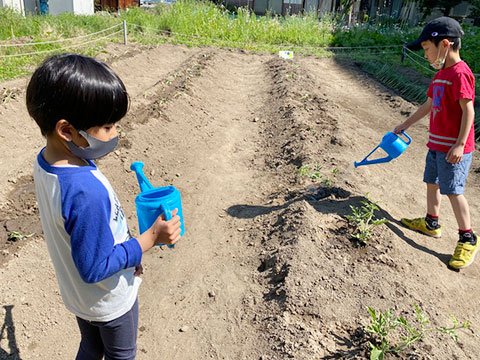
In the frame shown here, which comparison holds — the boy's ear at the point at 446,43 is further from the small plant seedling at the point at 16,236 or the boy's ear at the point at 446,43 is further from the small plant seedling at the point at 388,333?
the small plant seedling at the point at 16,236

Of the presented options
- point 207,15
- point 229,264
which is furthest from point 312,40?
point 229,264

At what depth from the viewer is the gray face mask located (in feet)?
4.46

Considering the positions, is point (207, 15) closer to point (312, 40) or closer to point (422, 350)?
point (312, 40)

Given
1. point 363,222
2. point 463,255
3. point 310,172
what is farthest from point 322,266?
point 310,172

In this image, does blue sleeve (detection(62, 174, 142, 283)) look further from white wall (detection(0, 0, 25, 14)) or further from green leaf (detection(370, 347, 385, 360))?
white wall (detection(0, 0, 25, 14))

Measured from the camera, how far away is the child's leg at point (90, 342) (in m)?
1.67

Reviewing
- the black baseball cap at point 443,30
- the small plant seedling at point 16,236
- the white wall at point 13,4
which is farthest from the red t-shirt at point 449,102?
the white wall at point 13,4

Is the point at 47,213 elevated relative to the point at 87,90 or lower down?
lower down

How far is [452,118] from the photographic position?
3.05m

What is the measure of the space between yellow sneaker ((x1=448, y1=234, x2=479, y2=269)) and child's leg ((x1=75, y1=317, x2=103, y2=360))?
261 cm

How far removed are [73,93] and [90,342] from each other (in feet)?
3.45

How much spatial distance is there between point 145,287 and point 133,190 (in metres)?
1.48

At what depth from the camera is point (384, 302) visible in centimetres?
262

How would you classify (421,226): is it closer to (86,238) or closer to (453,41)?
(453,41)
